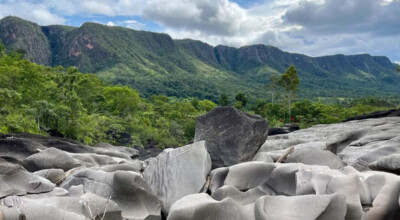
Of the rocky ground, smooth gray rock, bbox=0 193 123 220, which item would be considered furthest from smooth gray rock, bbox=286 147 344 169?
smooth gray rock, bbox=0 193 123 220

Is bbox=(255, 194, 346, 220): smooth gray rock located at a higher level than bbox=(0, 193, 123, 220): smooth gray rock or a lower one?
higher

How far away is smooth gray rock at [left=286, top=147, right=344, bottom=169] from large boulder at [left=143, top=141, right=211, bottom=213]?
7.40 ft

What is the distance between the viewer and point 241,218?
217 inches

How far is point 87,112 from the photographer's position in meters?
43.4

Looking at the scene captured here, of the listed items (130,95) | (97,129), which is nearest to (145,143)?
(97,129)

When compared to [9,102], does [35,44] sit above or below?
above

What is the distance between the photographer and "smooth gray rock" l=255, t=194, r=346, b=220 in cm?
504

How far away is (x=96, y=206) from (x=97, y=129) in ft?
90.8

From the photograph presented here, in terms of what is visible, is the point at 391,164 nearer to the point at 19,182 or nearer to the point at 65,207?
the point at 65,207

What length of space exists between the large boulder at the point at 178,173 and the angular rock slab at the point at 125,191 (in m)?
0.34

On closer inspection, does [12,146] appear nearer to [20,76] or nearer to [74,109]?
[74,109]

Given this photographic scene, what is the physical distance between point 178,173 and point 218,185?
93 centimetres

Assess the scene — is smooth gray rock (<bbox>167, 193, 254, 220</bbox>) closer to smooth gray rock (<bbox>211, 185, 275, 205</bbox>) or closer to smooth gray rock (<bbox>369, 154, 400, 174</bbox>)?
smooth gray rock (<bbox>211, 185, 275, 205</bbox>)

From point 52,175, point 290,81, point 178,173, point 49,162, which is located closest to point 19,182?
point 52,175
